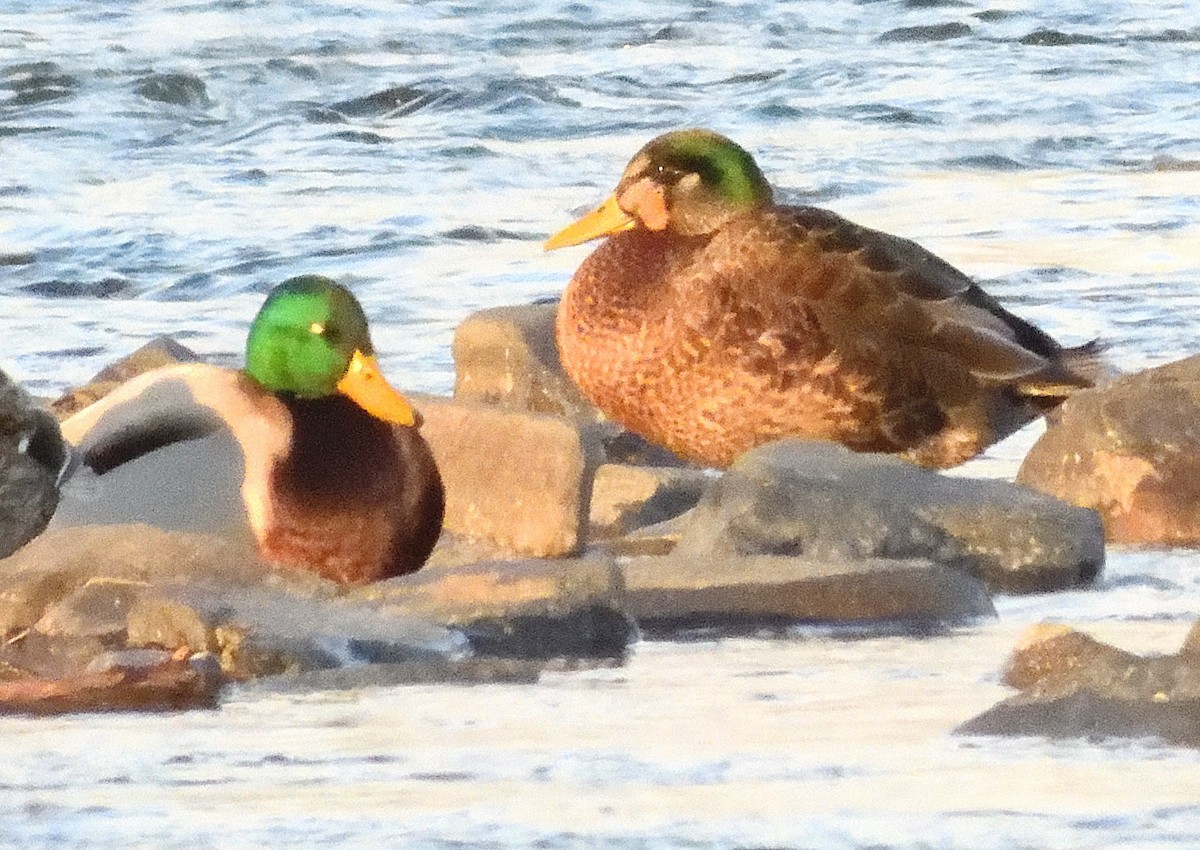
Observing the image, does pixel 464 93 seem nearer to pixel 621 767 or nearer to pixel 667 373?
pixel 667 373

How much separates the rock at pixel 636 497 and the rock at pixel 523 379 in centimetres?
70

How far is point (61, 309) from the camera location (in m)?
8.62

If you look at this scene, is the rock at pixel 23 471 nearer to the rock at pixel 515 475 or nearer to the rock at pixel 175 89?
the rock at pixel 515 475

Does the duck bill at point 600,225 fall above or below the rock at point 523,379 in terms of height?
above

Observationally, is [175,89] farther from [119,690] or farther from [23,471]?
[119,690]

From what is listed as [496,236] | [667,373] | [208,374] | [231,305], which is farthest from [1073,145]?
[208,374]

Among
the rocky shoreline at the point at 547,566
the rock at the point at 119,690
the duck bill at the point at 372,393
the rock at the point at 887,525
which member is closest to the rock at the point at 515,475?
the rocky shoreline at the point at 547,566

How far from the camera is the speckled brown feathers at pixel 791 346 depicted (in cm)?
622

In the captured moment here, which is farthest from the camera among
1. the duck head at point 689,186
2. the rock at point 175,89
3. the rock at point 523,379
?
the rock at point 175,89

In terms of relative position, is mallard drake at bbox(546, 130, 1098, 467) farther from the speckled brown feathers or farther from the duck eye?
the duck eye

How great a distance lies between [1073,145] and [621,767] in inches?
297

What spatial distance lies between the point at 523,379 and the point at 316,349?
1.61 meters

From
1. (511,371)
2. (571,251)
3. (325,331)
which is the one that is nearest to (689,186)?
(511,371)

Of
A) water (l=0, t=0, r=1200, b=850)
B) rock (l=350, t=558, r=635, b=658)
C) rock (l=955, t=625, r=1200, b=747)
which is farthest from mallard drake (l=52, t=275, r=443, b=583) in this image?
rock (l=955, t=625, r=1200, b=747)
